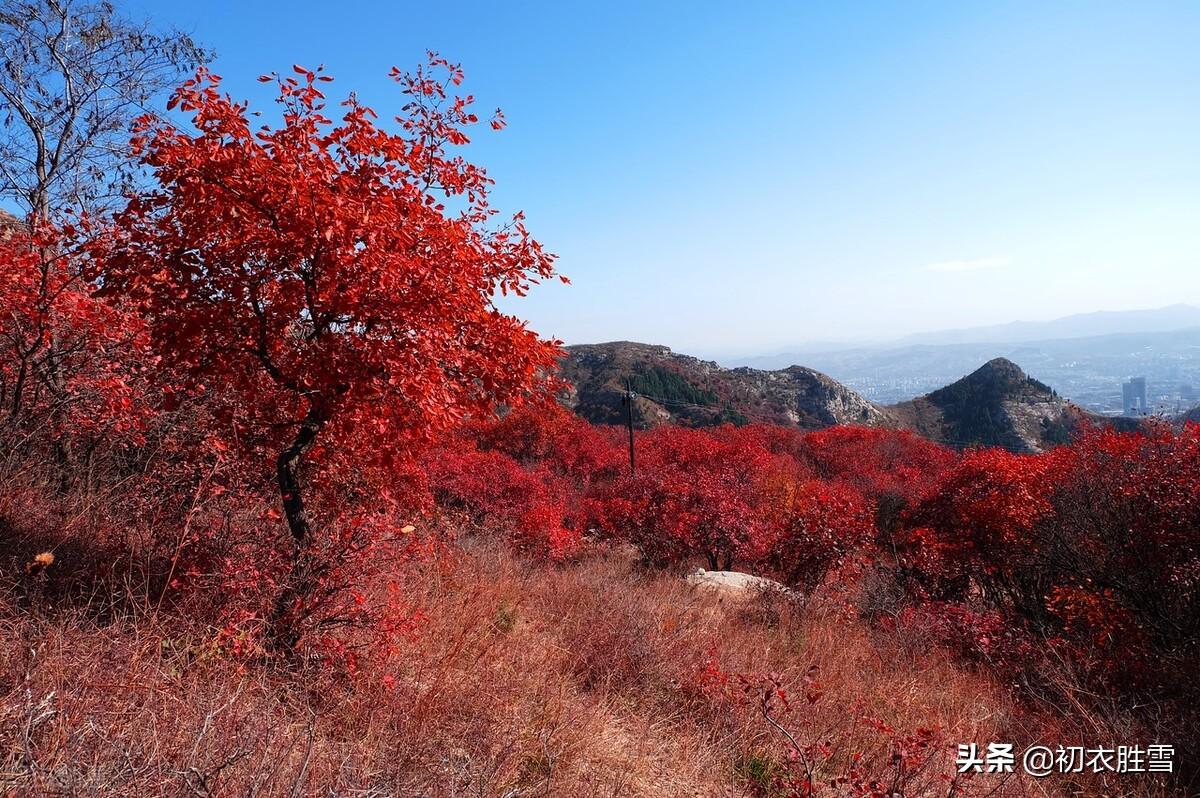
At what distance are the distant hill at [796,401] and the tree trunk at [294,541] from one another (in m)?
58.6

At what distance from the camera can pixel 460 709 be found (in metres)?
4.18

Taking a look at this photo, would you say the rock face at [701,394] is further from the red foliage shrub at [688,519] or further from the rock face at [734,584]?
the rock face at [734,584]

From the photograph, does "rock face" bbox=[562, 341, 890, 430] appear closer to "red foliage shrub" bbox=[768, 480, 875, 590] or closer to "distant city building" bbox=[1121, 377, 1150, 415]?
"distant city building" bbox=[1121, 377, 1150, 415]

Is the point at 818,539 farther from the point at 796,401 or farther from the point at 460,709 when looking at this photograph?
the point at 796,401

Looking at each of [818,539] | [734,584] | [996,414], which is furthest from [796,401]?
[734,584]

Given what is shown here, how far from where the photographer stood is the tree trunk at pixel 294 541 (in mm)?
4281

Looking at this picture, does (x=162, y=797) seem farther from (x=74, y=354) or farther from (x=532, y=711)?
(x=74, y=354)

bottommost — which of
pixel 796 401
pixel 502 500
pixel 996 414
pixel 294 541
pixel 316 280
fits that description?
pixel 996 414

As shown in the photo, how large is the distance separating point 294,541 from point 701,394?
8195 centimetres

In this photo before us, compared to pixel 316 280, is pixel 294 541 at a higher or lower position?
lower

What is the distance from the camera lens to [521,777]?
141 inches

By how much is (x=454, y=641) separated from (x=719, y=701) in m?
2.50

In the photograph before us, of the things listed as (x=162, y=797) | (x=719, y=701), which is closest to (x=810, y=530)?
(x=719, y=701)

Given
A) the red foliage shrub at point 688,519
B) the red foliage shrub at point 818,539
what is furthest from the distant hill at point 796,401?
the red foliage shrub at point 818,539
